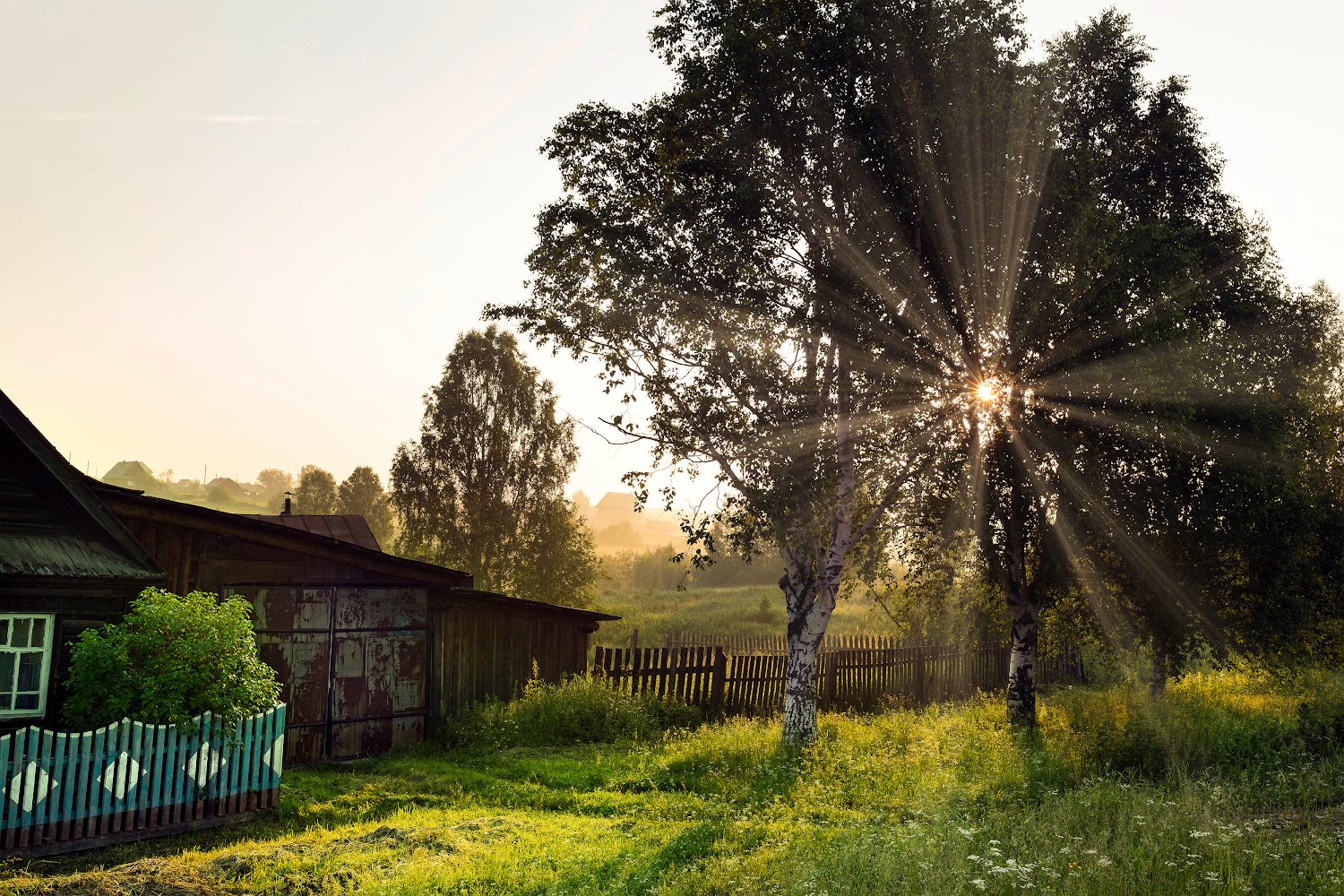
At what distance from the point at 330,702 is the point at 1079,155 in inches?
640

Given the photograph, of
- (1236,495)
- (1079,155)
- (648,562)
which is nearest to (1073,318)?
(1079,155)

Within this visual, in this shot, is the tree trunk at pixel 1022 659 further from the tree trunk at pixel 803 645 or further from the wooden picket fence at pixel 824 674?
the wooden picket fence at pixel 824 674

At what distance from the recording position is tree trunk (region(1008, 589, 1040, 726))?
17.1 m

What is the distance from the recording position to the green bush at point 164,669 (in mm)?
10766

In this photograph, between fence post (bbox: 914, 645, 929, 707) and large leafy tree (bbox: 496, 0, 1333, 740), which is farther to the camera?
fence post (bbox: 914, 645, 929, 707)

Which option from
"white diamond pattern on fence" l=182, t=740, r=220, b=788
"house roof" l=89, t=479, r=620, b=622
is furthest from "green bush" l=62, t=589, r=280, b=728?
"house roof" l=89, t=479, r=620, b=622

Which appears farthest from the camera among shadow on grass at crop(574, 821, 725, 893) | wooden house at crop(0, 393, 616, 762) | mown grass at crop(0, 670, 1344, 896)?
wooden house at crop(0, 393, 616, 762)

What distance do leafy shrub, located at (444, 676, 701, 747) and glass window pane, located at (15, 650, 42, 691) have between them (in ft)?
23.0

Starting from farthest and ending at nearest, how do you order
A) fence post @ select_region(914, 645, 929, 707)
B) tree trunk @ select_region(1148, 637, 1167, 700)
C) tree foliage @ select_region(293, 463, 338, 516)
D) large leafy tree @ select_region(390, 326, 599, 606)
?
tree foliage @ select_region(293, 463, 338, 516) → large leafy tree @ select_region(390, 326, 599, 606) → fence post @ select_region(914, 645, 929, 707) → tree trunk @ select_region(1148, 637, 1167, 700)

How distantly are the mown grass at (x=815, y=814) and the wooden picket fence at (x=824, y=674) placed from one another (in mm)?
1847

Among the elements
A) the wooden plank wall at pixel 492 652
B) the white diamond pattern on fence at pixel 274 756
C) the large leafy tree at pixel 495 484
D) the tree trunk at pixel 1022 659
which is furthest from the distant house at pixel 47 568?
the large leafy tree at pixel 495 484

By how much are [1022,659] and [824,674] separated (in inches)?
206

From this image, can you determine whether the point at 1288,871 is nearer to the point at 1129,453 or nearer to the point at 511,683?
the point at 1129,453

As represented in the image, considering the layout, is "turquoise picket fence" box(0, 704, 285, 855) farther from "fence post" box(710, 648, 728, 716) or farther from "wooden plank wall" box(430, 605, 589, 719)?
"fence post" box(710, 648, 728, 716)
